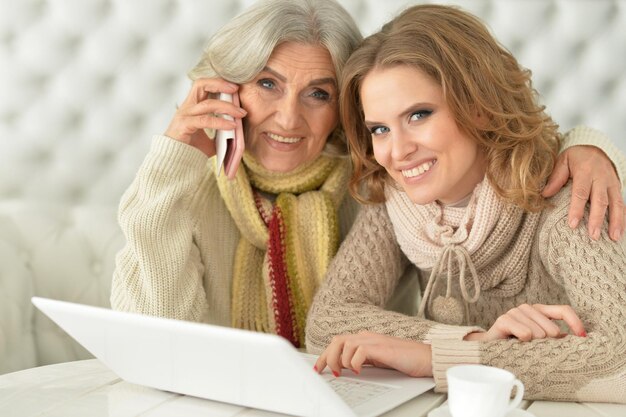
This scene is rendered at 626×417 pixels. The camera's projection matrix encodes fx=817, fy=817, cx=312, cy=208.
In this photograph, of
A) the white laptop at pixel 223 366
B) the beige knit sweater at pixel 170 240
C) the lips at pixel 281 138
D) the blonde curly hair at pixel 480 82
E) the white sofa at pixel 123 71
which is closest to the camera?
the white laptop at pixel 223 366

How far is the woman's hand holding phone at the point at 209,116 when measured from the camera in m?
1.82

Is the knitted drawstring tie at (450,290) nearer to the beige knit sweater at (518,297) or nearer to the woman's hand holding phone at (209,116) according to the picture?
the beige knit sweater at (518,297)

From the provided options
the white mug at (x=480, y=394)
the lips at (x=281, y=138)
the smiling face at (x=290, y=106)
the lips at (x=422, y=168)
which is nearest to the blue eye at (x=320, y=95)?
the smiling face at (x=290, y=106)

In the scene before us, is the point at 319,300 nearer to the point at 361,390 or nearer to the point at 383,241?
the point at 383,241

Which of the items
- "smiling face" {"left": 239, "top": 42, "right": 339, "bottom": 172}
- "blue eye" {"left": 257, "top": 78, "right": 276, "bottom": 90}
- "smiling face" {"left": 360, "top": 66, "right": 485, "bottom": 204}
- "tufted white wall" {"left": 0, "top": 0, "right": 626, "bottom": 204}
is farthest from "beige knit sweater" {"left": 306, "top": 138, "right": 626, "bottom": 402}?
"tufted white wall" {"left": 0, "top": 0, "right": 626, "bottom": 204}

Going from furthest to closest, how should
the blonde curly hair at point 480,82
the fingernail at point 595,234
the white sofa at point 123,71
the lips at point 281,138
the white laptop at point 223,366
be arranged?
the white sofa at point 123,71
the lips at point 281,138
the blonde curly hair at point 480,82
the fingernail at point 595,234
the white laptop at point 223,366

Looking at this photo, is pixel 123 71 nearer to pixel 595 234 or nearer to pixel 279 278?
pixel 279 278

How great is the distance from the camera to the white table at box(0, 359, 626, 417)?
1.19 m

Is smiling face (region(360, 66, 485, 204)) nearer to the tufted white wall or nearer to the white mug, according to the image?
the white mug

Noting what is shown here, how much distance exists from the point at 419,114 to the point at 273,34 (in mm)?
403

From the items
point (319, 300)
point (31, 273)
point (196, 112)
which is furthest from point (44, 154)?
point (319, 300)

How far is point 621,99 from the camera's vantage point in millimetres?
2426

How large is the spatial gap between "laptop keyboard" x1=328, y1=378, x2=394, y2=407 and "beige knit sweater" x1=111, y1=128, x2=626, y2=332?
0.60 m

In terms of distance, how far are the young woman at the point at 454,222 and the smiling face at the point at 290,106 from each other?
110 millimetres
